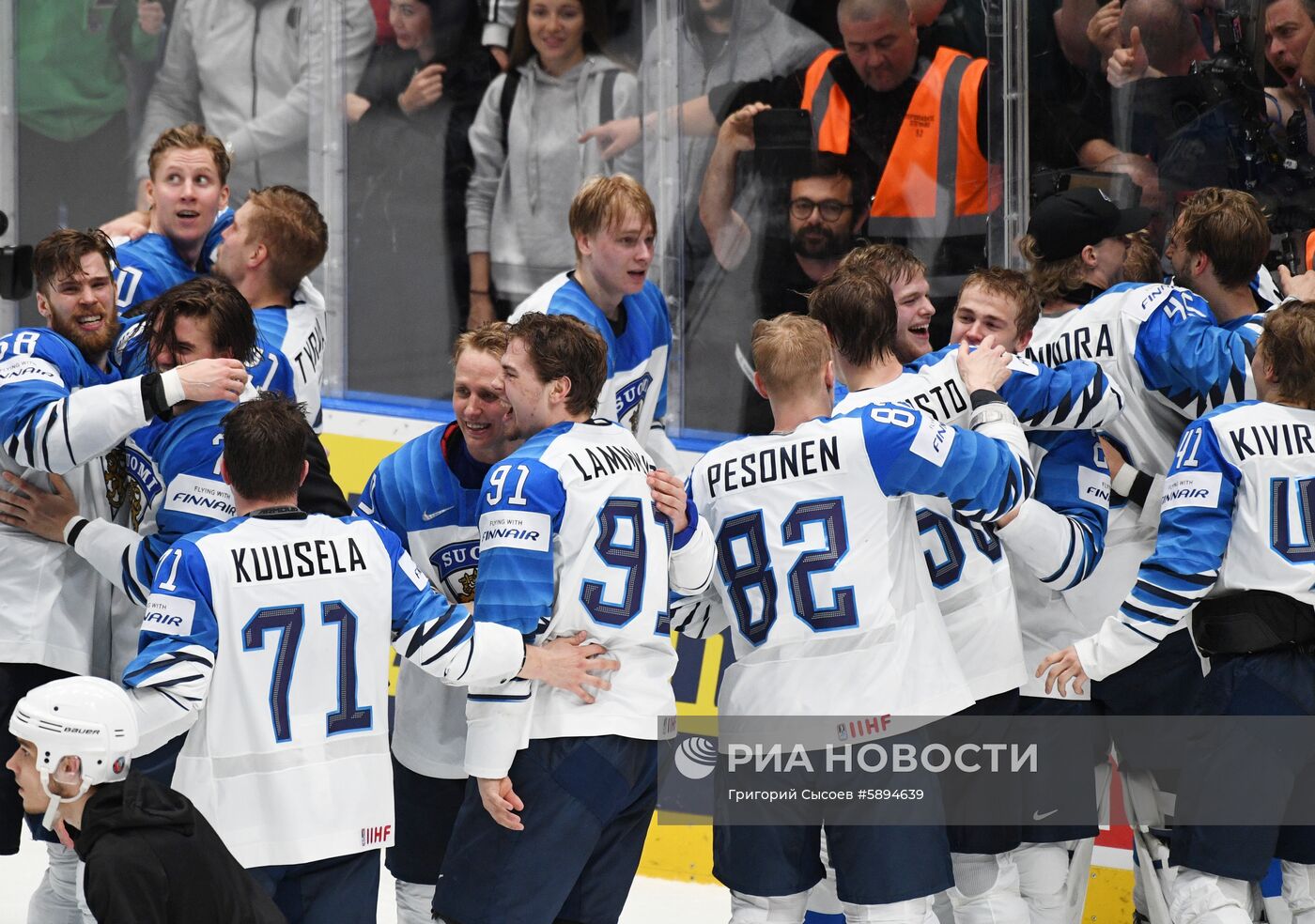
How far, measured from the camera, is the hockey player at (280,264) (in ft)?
14.9

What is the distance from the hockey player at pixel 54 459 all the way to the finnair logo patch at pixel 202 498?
0.19m

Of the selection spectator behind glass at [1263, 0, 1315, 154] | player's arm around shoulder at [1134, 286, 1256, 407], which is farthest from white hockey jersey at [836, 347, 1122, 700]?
spectator behind glass at [1263, 0, 1315, 154]

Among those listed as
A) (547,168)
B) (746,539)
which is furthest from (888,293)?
(547,168)

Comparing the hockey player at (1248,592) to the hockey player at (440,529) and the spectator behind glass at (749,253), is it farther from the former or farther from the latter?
the spectator behind glass at (749,253)

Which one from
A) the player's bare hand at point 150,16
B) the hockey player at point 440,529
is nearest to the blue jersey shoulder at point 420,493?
the hockey player at point 440,529

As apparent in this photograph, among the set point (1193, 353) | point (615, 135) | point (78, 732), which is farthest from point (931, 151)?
point (78, 732)

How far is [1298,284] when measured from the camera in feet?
15.1

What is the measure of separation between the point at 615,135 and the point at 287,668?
3639mm

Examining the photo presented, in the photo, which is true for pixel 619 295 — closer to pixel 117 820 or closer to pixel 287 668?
pixel 287 668

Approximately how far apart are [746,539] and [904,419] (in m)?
0.44

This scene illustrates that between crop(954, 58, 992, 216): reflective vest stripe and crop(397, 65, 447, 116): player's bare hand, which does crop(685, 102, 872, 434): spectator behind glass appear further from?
crop(397, 65, 447, 116): player's bare hand

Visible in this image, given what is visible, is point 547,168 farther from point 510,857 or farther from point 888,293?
point 510,857

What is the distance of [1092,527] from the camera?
4188mm

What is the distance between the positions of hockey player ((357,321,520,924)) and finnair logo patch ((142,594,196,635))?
79 cm
